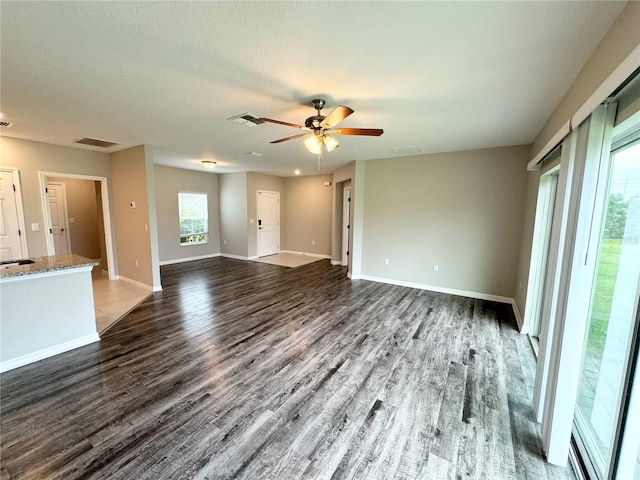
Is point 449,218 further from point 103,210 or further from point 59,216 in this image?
point 59,216

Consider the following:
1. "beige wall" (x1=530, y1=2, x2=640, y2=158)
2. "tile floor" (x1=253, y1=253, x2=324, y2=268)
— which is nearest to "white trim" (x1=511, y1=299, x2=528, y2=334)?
"beige wall" (x1=530, y1=2, x2=640, y2=158)

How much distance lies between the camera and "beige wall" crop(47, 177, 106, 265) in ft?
21.1

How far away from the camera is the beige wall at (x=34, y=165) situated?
13.4 feet

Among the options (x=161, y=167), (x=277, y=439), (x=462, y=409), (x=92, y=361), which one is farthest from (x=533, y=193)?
(x=161, y=167)

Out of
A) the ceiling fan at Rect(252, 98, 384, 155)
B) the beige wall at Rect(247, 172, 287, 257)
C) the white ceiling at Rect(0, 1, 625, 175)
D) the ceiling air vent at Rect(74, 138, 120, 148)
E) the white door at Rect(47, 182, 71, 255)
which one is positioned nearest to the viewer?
the white ceiling at Rect(0, 1, 625, 175)

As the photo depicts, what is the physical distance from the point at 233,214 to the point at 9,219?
4415 mm

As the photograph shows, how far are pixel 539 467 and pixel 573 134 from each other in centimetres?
214

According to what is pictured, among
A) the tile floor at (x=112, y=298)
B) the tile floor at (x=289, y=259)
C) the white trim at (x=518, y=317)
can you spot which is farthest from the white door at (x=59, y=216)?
the white trim at (x=518, y=317)

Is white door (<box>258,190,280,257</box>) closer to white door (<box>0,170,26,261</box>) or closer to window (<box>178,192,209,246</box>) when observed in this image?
window (<box>178,192,209,246</box>)

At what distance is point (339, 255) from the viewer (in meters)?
7.25

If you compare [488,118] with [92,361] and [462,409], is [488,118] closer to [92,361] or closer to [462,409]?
[462,409]

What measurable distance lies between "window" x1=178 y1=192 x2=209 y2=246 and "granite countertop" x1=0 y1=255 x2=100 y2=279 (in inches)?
169

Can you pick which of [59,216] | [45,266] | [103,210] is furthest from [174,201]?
[45,266]

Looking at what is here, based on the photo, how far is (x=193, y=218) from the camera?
757 cm
